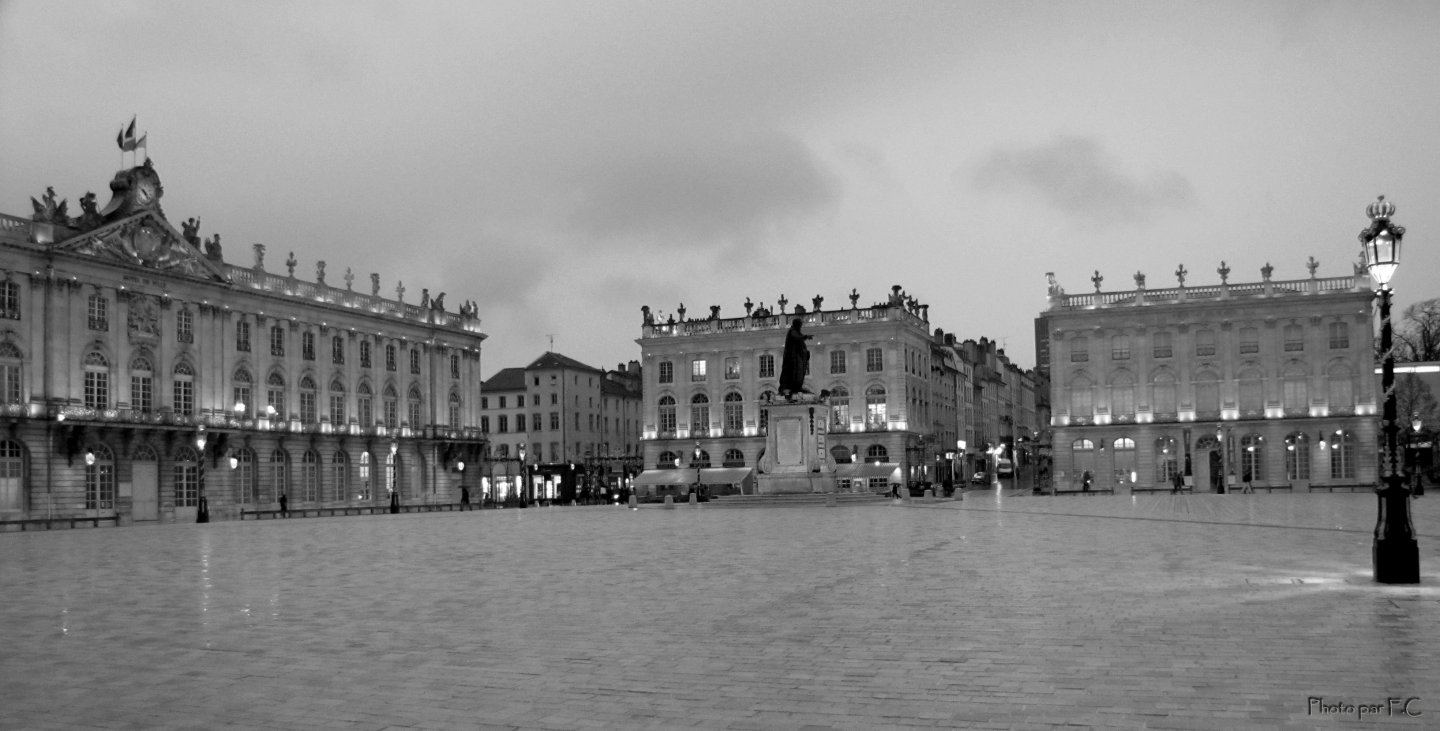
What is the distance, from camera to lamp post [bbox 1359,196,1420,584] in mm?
14367

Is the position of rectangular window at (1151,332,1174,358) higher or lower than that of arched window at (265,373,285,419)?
higher

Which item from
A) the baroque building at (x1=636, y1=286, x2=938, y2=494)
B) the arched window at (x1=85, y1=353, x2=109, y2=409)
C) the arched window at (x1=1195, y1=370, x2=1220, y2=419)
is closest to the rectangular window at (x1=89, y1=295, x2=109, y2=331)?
the arched window at (x1=85, y1=353, x2=109, y2=409)

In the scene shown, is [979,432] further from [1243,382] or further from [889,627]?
[889,627]

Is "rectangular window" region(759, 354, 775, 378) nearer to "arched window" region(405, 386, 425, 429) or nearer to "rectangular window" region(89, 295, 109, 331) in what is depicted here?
"arched window" region(405, 386, 425, 429)

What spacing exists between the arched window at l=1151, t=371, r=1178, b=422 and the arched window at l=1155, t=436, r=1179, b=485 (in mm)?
1753

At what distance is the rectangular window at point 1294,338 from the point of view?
8062cm

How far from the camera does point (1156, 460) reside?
81875 mm

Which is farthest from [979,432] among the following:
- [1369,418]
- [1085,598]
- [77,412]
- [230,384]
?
[1085,598]

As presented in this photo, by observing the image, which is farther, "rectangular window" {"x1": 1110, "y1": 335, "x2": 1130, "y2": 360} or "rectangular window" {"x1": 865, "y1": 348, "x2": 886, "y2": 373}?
"rectangular window" {"x1": 865, "y1": 348, "x2": 886, "y2": 373}

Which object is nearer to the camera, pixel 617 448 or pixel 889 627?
pixel 889 627

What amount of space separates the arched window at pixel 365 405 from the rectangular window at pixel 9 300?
23.2 meters

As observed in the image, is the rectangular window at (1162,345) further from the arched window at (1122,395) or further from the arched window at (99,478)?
the arched window at (99,478)

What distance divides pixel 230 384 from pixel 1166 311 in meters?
56.8

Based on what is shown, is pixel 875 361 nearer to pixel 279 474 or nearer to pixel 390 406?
pixel 390 406
